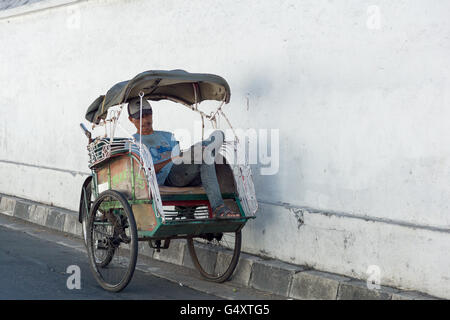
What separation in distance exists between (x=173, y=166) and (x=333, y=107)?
1579 mm

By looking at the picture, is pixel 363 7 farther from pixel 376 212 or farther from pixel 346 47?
pixel 376 212

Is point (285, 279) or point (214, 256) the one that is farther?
point (214, 256)

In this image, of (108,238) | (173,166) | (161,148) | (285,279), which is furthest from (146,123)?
(285,279)

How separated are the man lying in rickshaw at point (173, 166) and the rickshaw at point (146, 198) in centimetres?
11

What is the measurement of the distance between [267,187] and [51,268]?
92.3 inches

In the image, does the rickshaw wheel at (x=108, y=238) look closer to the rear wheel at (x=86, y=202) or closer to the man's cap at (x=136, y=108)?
the rear wheel at (x=86, y=202)

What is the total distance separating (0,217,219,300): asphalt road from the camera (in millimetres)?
5969

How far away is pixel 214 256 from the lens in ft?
23.5

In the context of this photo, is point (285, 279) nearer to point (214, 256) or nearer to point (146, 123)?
point (214, 256)

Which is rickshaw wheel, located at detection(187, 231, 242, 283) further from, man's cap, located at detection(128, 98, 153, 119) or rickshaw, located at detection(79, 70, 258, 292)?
man's cap, located at detection(128, 98, 153, 119)

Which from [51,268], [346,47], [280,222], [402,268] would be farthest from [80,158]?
[402,268]

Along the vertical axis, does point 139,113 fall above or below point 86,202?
above

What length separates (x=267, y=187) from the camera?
7223 mm
